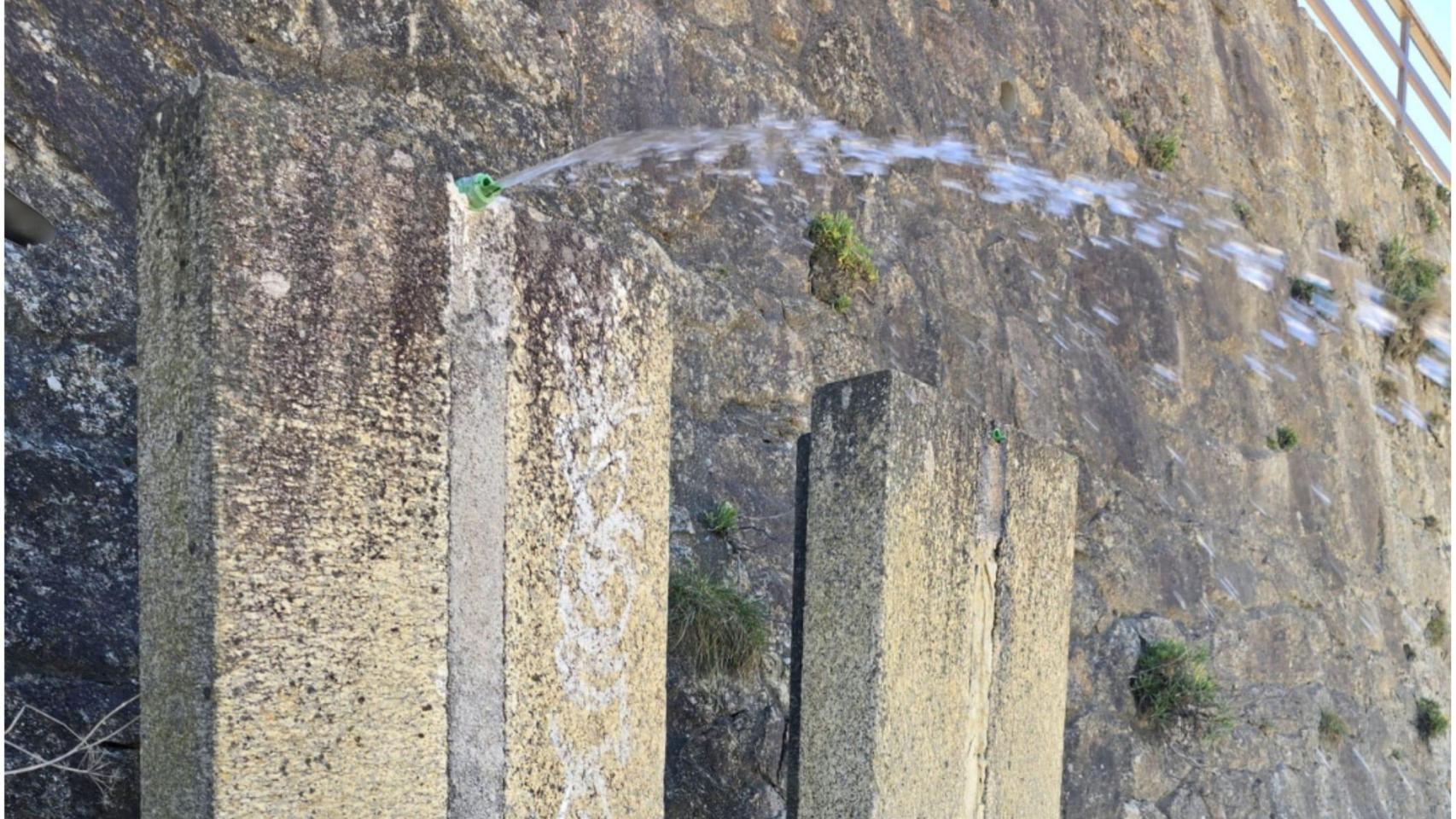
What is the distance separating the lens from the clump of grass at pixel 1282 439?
5617 millimetres

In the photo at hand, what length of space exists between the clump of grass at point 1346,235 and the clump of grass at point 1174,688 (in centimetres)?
264

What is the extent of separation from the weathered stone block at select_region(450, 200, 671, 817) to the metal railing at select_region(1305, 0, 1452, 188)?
5.91 m

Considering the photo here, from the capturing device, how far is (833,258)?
3.77 metres

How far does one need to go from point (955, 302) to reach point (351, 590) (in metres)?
2.98

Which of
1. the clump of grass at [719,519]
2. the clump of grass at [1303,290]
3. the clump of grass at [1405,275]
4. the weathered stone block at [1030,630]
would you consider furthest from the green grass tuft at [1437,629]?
the clump of grass at [719,519]

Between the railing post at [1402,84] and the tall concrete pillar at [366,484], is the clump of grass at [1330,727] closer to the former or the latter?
the railing post at [1402,84]

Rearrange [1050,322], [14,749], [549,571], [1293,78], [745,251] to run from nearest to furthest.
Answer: [549,571] < [14,749] < [745,251] < [1050,322] < [1293,78]

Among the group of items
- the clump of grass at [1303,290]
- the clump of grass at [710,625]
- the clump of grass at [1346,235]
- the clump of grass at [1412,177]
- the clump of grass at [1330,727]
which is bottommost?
the clump of grass at [1330,727]

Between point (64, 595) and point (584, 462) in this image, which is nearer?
point (584, 462)

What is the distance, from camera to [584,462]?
171cm

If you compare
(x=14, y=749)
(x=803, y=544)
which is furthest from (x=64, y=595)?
(x=803, y=544)

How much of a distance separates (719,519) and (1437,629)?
4674 millimetres

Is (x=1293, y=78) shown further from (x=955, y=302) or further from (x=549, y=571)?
(x=549, y=571)

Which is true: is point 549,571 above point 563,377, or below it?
below
